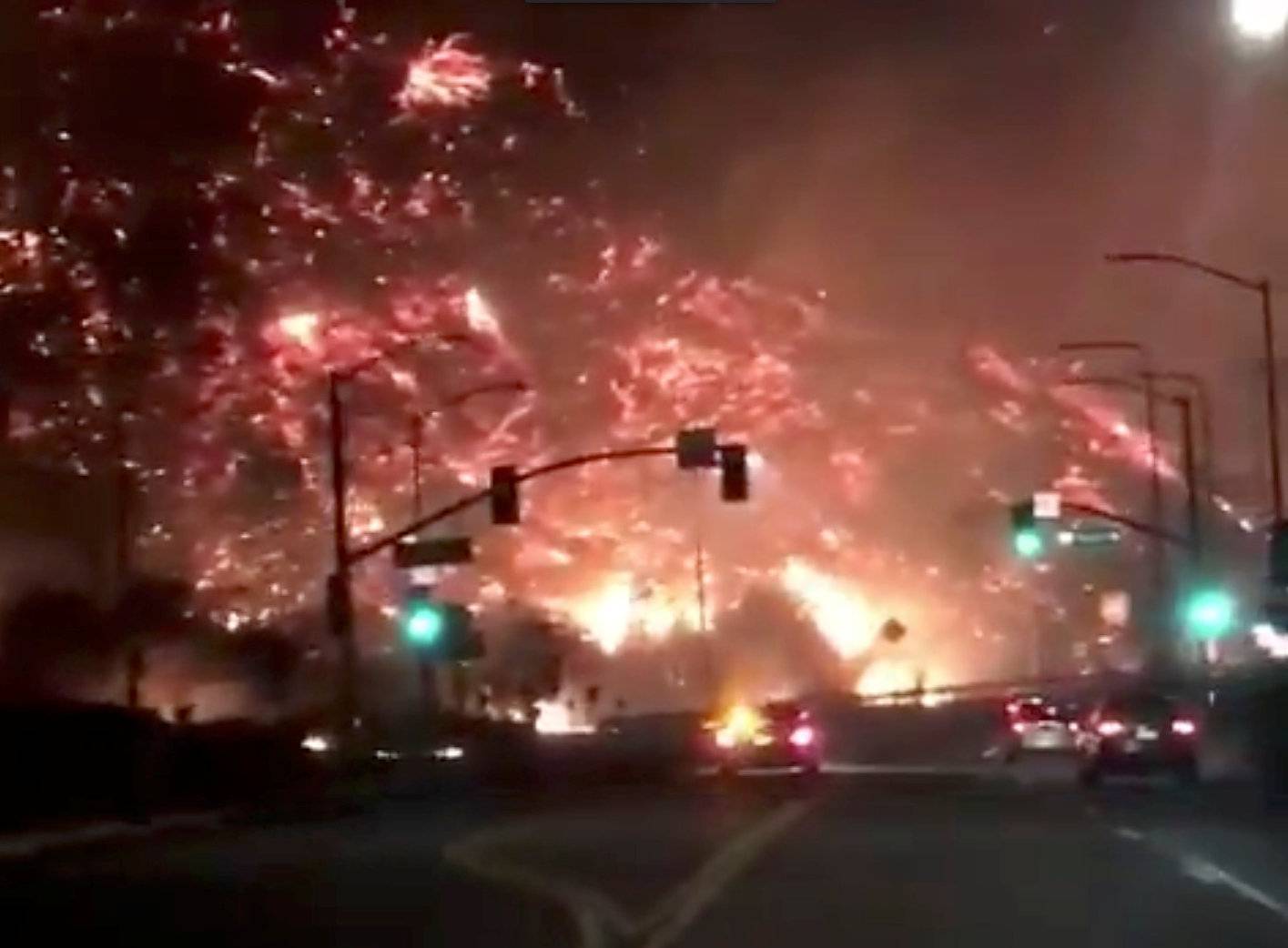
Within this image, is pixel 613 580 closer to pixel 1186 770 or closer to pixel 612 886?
pixel 1186 770

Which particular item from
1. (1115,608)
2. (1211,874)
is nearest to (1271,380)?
(1211,874)

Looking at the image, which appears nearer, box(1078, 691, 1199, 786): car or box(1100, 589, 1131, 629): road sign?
box(1078, 691, 1199, 786): car

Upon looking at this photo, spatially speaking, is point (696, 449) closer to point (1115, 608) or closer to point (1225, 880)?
point (1225, 880)

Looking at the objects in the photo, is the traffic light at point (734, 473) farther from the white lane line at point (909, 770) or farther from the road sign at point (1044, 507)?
the road sign at point (1044, 507)

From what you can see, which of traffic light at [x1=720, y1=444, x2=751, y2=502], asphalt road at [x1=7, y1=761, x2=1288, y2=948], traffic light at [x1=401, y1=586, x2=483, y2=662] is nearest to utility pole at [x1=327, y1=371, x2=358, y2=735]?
traffic light at [x1=401, y1=586, x2=483, y2=662]

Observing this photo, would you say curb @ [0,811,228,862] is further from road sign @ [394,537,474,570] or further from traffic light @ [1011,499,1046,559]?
traffic light @ [1011,499,1046,559]

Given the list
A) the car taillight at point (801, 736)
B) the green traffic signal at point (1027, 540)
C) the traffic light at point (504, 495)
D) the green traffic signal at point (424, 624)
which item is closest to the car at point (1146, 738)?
the car taillight at point (801, 736)
